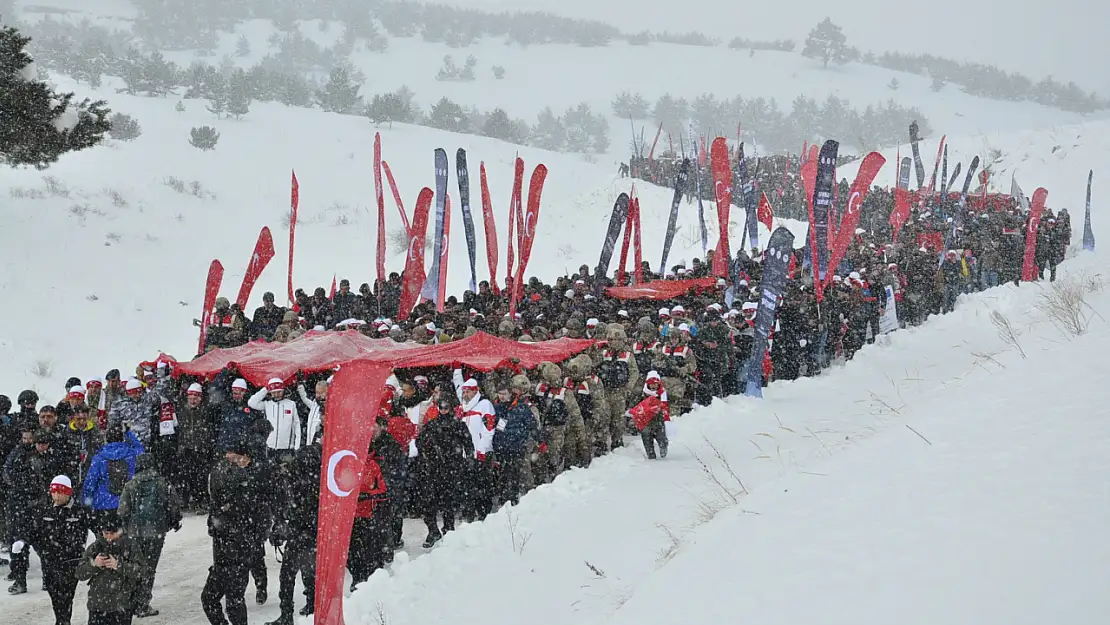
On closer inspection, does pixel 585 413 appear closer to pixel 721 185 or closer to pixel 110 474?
pixel 110 474

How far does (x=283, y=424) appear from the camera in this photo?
8828mm

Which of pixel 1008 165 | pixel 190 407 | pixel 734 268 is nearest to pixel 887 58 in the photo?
pixel 1008 165

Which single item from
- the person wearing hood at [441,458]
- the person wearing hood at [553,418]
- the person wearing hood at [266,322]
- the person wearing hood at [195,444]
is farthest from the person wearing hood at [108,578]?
the person wearing hood at [266,322]

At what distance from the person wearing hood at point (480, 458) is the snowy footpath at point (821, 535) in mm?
335

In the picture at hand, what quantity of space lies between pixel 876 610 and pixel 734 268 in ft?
45.9

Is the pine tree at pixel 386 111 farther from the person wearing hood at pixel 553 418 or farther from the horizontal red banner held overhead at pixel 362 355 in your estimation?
the person wearing hood at pixel 553 418

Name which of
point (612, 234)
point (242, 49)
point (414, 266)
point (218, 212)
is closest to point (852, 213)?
point (612, 234)

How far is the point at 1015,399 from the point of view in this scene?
19.6ft

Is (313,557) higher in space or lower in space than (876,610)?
lower

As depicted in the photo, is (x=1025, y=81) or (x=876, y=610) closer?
(x=876, y=610)

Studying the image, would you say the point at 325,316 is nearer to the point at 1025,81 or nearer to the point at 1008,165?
the point at 1008,165

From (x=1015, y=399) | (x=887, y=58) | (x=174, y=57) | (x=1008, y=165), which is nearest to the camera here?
(x=1015, y=399)

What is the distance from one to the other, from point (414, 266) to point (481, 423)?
611 centimetres

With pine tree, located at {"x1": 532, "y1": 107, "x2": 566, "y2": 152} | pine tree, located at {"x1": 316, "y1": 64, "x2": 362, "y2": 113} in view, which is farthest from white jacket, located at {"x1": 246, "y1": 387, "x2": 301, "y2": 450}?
pine tree, located at {"x1": 532, "y1": 107, "x2": 566, "y2": 152}
